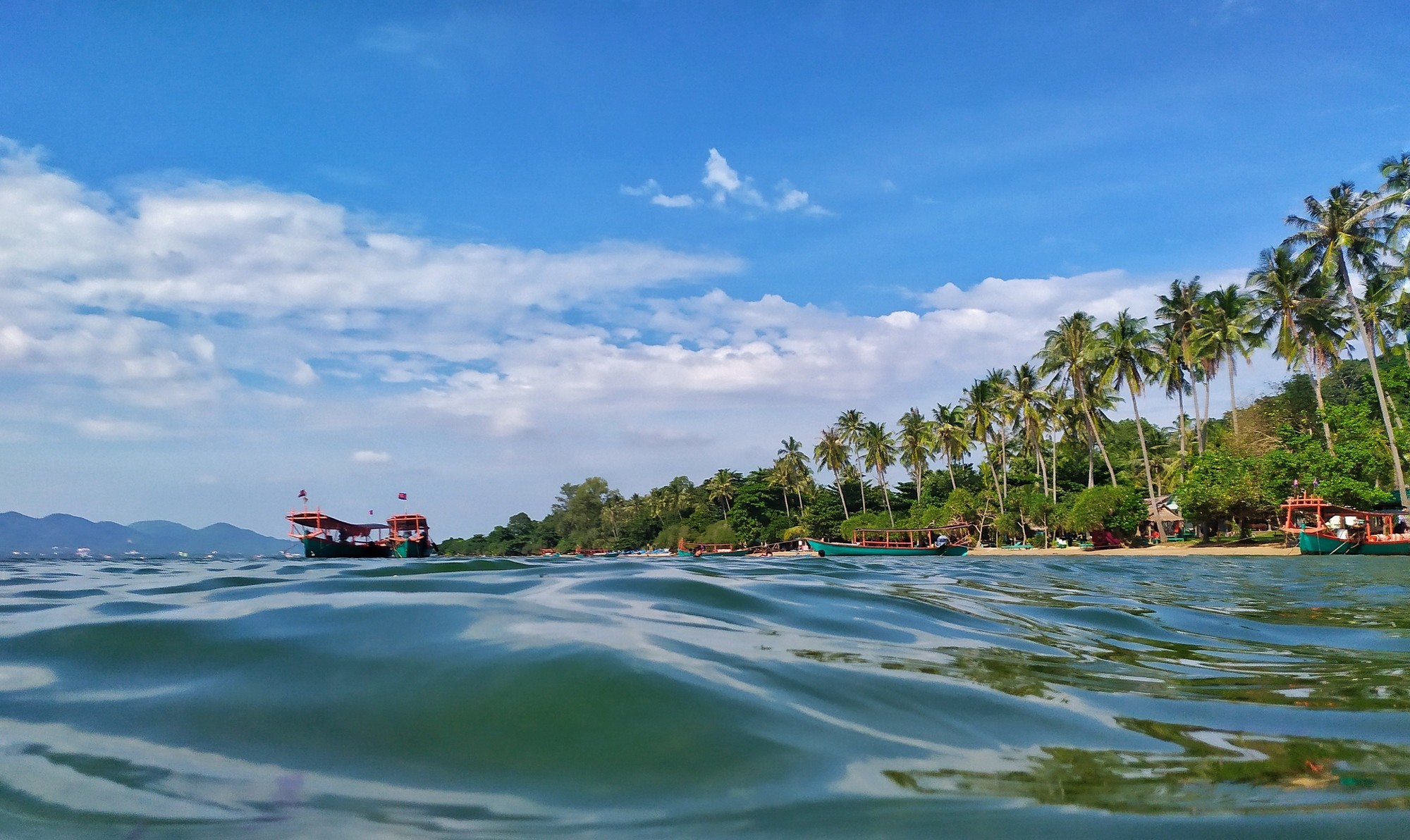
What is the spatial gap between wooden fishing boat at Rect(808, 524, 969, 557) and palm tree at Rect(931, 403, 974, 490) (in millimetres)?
7373

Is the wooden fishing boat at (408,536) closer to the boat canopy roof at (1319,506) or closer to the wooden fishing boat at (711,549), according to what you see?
the wooden fishing boat at (711,549)

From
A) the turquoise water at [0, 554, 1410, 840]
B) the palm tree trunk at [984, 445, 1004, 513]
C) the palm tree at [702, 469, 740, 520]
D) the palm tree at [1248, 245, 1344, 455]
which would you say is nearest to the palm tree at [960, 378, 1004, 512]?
the palm tree trunk at [984, 445, 1004, 513]

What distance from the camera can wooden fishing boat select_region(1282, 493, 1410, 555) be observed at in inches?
1166

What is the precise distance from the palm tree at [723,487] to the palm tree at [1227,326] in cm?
5525

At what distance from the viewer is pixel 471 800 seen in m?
1.76

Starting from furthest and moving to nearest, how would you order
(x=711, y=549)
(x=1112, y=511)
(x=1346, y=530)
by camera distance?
(x=711, y=549) < (x=1112, y=511) < (x=1346, y=530)

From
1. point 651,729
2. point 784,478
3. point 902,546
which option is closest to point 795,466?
point 784,478

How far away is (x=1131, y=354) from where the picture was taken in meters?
45.8

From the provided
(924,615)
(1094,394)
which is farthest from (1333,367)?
(924,615)

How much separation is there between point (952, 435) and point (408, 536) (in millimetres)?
43294

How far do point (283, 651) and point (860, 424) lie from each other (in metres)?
Result: 71.2

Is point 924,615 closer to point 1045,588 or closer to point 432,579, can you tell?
point 432,579

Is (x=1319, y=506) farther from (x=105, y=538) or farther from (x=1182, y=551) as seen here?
(x=105, y=538)

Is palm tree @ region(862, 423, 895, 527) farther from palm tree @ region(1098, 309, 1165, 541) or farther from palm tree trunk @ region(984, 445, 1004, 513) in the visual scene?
palm tree @ region(1098, 309, 1165, 541)
